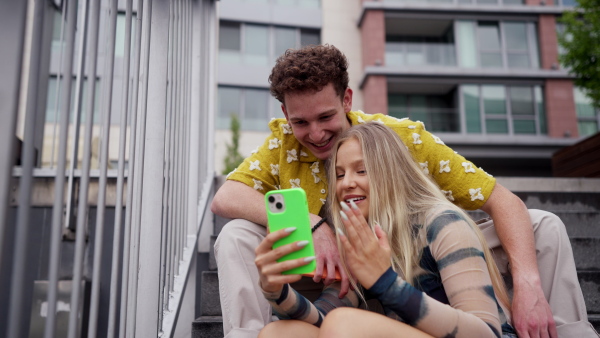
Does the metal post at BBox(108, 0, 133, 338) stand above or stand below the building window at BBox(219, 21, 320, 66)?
below

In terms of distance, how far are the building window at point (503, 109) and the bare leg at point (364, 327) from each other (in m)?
12.6

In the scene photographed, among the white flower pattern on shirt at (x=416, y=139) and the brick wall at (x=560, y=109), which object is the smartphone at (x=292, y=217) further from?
the brick wall at (x=560, y=109)

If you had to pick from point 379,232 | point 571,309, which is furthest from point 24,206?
point 571,309

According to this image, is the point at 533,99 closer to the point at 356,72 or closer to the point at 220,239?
the point at 356,72

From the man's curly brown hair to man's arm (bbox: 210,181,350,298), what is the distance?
43 centimetres

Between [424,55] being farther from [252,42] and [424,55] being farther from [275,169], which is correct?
[275,169]

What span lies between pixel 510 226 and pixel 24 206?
1433 millimetres

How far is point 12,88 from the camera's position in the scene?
29.6 inches

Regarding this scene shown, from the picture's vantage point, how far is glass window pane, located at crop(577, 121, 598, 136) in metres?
13.0

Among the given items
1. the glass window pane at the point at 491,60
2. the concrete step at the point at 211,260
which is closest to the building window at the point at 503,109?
the glass window pane at the point at 491,60

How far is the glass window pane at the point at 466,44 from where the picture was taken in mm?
13367

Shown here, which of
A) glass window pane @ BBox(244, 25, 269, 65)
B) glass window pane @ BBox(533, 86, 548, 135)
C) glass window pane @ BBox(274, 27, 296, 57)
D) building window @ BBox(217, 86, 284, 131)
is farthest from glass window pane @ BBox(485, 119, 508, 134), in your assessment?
glass window pane @ BBox(244, 25, 269, 65)

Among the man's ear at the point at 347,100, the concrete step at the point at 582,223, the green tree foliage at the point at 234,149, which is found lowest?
the concrete step at the point at 582,223

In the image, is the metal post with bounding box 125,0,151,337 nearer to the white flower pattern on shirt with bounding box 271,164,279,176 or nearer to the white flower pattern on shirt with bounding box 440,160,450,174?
the white flower pattern on shirt with bounding box 271,164,279,176
